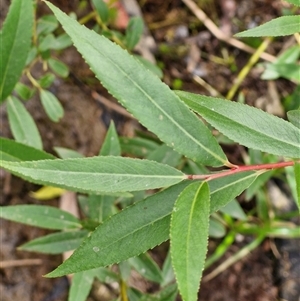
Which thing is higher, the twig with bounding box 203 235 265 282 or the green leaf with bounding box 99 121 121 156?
→ the green leaf with bounding box 99 121 121 156

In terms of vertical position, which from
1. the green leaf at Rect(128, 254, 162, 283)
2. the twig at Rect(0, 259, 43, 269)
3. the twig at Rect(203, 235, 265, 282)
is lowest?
the twig at Rect(203, 235, 265, 282)

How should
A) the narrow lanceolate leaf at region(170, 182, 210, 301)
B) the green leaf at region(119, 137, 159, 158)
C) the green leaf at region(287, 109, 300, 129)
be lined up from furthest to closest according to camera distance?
the green leaf at region(119, 137, 159, 158), the green leaf at region(287, 109, 300, 129), the narrow lanceolate leaf at region(170, 182, 210, 301)

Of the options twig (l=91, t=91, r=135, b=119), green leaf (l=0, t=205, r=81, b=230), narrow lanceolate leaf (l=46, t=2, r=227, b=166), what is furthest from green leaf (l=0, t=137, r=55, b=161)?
twig (l=91, t=91, r=135, b=119)

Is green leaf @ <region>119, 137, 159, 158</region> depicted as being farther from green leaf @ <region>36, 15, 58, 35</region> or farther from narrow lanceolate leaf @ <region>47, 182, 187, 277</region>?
narrow lanceolate leaf @ <region>47, 182, 187, 277</region>

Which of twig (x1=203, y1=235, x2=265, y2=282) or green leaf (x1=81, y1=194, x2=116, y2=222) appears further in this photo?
twig (x1=203, y1=235, x2=265, y2=282)

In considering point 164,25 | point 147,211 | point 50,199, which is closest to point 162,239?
point 147,211

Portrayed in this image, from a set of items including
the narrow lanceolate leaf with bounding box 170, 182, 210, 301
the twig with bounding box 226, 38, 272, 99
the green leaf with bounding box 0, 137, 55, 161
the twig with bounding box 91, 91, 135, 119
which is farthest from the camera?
the twig with bounding box 226, 38, 272, 99

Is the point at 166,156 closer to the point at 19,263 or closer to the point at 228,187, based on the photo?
the point at 228,187
